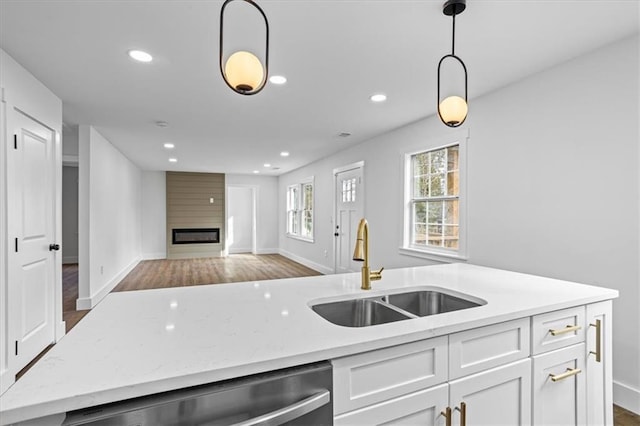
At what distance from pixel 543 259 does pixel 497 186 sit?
77cm

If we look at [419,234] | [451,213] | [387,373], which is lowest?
[387,373]

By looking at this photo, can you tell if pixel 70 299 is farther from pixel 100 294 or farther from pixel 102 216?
pixel 102 216

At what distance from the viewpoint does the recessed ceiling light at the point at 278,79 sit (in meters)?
2.79

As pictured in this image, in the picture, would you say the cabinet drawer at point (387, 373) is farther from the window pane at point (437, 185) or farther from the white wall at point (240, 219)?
the white wall at point (240, 219)

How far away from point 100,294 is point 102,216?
1159 millimetres

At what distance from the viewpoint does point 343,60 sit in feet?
8.20

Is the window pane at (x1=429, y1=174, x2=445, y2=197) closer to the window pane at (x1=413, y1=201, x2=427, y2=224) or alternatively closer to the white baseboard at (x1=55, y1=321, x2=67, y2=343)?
the window pane at (x1=413, y1=201, x2=427, y2=224)

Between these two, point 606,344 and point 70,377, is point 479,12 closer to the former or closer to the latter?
point 606,344

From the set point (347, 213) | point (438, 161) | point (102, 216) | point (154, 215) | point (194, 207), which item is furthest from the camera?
point (194, 207)

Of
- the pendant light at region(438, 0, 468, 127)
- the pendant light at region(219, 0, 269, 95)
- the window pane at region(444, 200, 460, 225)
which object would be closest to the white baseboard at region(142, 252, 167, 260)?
the window pane at region(444, 200, 460, 225)

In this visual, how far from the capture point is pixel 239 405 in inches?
33.6

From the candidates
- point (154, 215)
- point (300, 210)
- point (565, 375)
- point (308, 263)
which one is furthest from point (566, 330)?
point (154, 215)

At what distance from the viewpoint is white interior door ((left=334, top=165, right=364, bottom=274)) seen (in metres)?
5.46

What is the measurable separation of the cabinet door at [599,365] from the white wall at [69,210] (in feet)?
31.5
